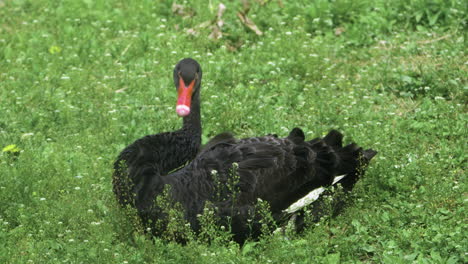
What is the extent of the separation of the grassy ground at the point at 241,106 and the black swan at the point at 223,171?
0.80ft

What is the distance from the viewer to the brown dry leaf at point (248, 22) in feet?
30.3

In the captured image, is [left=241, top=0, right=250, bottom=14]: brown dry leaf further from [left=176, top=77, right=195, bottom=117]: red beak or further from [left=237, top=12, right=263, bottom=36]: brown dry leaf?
[left=176, top=77, right=195, bottom=117]: red beak

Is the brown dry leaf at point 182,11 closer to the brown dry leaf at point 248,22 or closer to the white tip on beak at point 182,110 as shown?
the brown dry leaf at point 248,22

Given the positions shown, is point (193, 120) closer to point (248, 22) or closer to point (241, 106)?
point (241, 106)

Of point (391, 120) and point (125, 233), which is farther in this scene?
point (391, 120)

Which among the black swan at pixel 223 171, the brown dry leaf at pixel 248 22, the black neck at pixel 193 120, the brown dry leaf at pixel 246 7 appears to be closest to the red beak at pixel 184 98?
the black swan at pixel 223 171

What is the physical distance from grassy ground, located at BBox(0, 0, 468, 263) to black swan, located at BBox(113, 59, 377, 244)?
24cm

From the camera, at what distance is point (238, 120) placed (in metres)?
7.64

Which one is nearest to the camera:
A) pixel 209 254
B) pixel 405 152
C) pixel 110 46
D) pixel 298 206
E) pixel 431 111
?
pixel 209 254

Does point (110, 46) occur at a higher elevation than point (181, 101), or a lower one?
lower

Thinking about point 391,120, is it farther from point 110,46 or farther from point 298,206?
point 110,46

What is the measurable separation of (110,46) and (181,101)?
3679 millimetres

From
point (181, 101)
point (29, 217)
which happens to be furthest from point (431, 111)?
point (29, 217)

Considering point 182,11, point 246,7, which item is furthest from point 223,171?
point 182,11
